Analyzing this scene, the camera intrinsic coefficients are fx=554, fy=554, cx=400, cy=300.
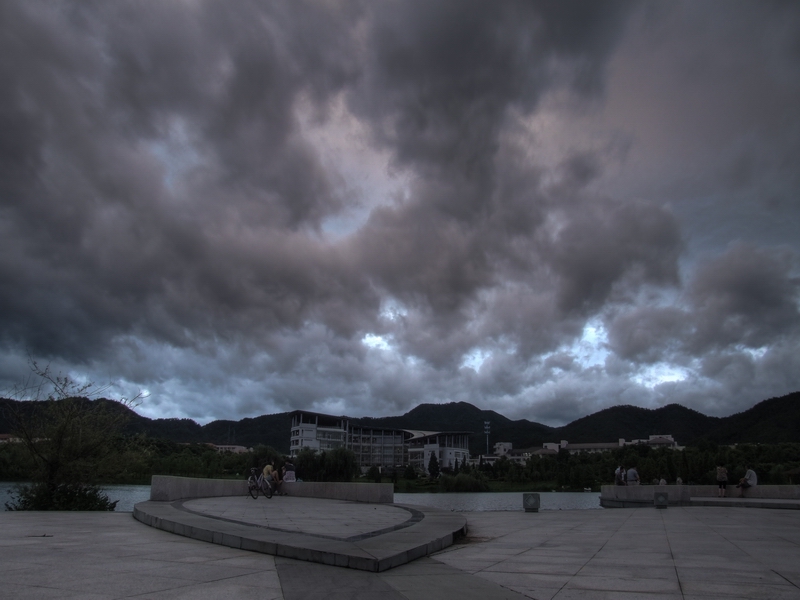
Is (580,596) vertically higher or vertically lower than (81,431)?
lower

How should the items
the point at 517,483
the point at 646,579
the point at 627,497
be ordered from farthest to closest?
the point at 517,483, the point at 627,497, the point at 646,579

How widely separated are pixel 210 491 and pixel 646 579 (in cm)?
2094

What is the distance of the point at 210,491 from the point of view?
78.7ft

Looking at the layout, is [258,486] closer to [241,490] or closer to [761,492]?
[241,490]

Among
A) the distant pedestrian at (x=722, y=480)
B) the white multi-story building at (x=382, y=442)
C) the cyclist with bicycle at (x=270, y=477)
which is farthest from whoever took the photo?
the white multi-story building at (x=382, y=442)

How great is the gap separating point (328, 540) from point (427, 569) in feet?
6.85

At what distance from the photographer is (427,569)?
786cm

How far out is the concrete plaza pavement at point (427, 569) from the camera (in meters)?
5.99

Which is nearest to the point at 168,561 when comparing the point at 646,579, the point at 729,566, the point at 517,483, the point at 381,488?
the point at 646,579

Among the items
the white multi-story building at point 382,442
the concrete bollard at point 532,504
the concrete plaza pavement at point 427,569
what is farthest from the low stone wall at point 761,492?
the white multi-story building at point 382,442

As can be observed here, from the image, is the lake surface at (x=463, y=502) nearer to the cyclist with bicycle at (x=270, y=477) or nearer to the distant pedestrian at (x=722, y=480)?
the cyclist with bicycle at (x=270, y=477)

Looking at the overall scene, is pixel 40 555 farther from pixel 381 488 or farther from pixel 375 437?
pixel 375 437

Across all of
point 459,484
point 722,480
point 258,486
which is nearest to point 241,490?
point 258,486

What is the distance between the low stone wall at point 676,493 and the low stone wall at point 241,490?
1251cm
